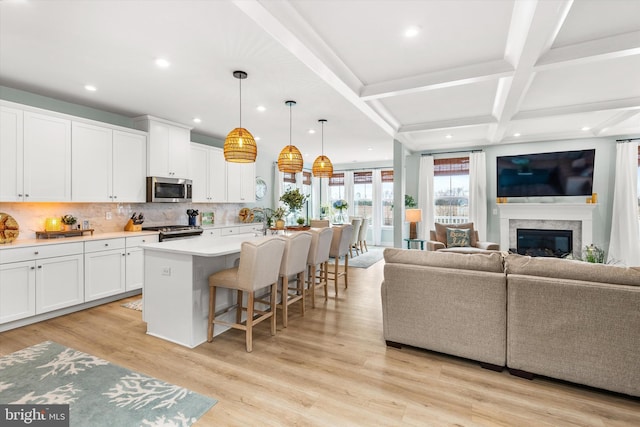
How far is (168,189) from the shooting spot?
501 cm

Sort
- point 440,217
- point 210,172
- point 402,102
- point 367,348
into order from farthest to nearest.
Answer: point 440,217 → point 210,172 → point 402,102 → point 367,348

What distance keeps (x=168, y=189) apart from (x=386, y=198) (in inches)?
259

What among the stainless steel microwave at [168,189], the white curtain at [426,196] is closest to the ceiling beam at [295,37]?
the stainless steel microwave at [168,189]

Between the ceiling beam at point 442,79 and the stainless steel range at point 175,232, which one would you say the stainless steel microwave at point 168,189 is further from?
the ceiling beam at point 442,79

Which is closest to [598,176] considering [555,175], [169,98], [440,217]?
[555,175]

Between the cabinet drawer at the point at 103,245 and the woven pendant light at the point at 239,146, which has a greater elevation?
the woven pendant light at the point at 239,146

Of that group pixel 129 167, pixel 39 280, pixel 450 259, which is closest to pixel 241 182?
pixel 129 167

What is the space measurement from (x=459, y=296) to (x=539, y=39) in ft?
7.29

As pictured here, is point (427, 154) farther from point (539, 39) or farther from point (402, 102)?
point (539, 39)

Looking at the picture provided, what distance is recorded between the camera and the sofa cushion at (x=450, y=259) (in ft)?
8.14

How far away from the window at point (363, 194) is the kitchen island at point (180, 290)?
7333 mm

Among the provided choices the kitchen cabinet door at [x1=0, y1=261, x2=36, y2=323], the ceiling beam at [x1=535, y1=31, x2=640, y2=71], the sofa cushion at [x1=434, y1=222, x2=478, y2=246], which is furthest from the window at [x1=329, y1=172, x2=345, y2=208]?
the kitchen cabinet door at [x1=0, y1=261, x2=36, y2=323]

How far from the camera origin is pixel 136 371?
241 cm

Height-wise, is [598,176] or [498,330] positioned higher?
[598,176]
